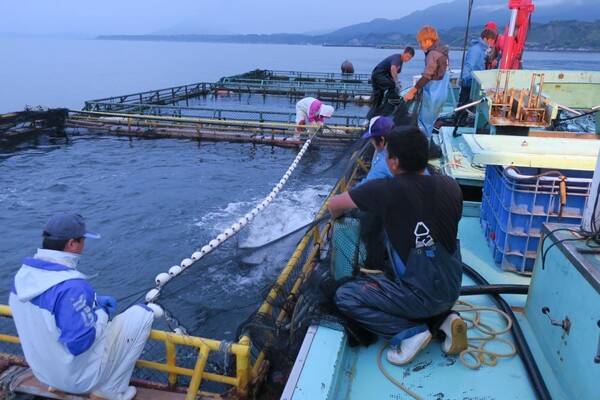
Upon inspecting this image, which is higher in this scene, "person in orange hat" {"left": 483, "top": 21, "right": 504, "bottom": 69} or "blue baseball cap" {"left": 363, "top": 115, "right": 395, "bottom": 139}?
"person in orange hat" {"left": 483, "top": 21, "right": 504, "bottom": 69}

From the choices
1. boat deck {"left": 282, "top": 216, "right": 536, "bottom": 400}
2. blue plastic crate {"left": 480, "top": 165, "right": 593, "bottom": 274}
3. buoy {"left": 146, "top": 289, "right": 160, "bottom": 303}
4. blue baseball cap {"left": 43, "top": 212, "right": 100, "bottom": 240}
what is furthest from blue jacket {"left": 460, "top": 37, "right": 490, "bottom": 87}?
blue baseball cap {"left": 43, "top": 212, "right": 100, "bottom": 240}

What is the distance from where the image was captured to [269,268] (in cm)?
450

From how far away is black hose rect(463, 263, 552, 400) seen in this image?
280 centimetres

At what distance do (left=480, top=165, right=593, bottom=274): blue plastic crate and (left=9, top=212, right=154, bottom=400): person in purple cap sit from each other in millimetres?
3345

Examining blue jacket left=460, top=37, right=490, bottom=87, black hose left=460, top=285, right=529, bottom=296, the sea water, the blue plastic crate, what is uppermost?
blue jacket left=460, top=37, right=490, bottom=87

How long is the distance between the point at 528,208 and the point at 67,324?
3.84 metres

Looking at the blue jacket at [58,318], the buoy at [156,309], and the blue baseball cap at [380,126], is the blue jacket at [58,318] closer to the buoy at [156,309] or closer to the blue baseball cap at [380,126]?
the buoy at [156,309]

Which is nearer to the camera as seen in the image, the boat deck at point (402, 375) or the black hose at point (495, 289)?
the boat deck at point (402, 375)

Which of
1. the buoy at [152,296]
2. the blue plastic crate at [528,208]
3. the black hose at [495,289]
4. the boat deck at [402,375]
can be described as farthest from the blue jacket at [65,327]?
the blue plastic crate at [528,208]

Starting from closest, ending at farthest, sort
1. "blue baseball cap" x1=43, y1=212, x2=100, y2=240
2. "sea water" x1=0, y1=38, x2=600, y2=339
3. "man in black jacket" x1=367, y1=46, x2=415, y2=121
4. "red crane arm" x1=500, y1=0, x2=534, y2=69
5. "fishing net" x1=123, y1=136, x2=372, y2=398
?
"blue baseball cap" x1=43, y1=212, x2=100, y2=240 → "fishing net" x1=123, y1=136, x2=372, y2=398 → "sea water" x1=0, y1=38, x2=600, y2=339 → "man in black jacket" x1=367, y1=46, x2=415, y2=121 → "red crane arm" x1=500, y1=0, x2=534, y2=69

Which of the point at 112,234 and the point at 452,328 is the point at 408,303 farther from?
the point at 112,234

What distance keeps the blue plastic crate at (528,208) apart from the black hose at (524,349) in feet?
1.45

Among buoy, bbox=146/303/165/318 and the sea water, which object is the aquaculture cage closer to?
the sea water

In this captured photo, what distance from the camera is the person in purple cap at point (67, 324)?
2926 millimetres
